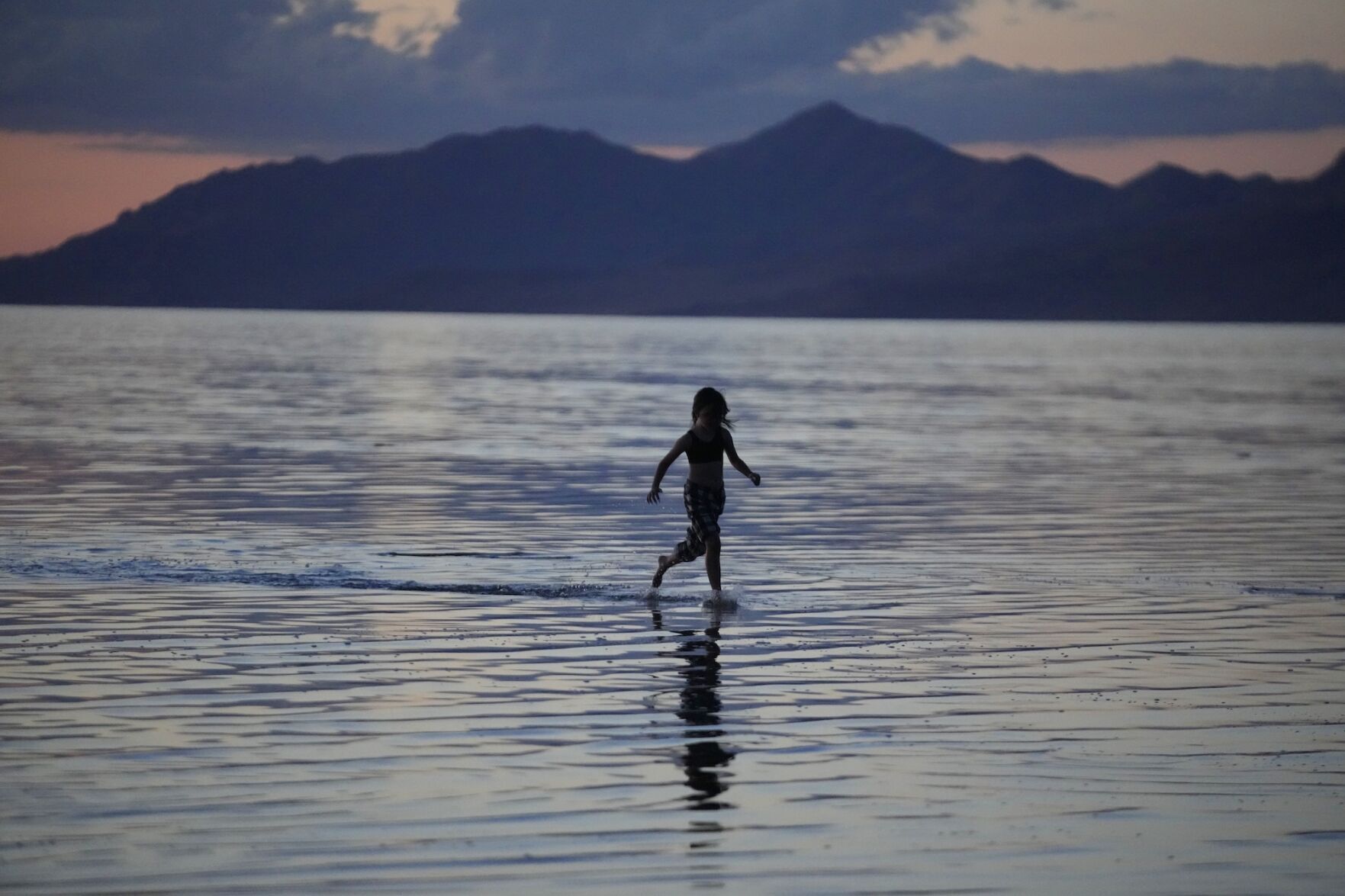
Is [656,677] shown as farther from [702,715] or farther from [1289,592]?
[1289,592]

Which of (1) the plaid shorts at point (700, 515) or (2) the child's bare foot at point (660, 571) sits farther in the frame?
(2) the child's bare foot at point (660, 571)

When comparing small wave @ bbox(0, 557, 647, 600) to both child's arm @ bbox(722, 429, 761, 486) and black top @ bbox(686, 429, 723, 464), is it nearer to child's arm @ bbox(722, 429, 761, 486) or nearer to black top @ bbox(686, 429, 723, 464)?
black top @ bbox(686, 429, 723, 464)

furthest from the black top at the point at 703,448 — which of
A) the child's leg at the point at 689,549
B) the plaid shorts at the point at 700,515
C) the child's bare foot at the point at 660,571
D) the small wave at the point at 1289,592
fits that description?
the small wave at the point at 1289,592

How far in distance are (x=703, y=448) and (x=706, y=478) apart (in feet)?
0.89

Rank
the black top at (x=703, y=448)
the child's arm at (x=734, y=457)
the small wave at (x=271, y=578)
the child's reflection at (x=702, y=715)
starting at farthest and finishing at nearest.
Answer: the small wave at (x=271, y=578), the black top at (x=703, y=448), the child's arm at (x=734, y=457), the child's reflection at (x=702, y=715)

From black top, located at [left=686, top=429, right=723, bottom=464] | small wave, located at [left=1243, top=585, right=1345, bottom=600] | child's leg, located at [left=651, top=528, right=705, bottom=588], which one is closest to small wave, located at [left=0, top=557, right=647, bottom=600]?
child's leg, located at [left=651, top=528, right=705, bottom=588]

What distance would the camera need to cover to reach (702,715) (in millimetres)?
10844

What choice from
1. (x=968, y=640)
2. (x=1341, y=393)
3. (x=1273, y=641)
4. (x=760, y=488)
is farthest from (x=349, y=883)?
(x=1341, y=393)

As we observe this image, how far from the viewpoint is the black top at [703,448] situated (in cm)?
1584

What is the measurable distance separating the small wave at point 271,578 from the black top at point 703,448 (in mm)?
1188

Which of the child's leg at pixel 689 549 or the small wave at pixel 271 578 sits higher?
the child's leg at pixel 689 549

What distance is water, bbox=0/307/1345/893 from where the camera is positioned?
8.20m

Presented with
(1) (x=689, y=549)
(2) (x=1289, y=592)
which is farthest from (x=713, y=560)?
(2) (x=1289, y=592)

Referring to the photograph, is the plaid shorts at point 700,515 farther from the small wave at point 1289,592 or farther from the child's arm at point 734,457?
the small wave at point 1289,592
